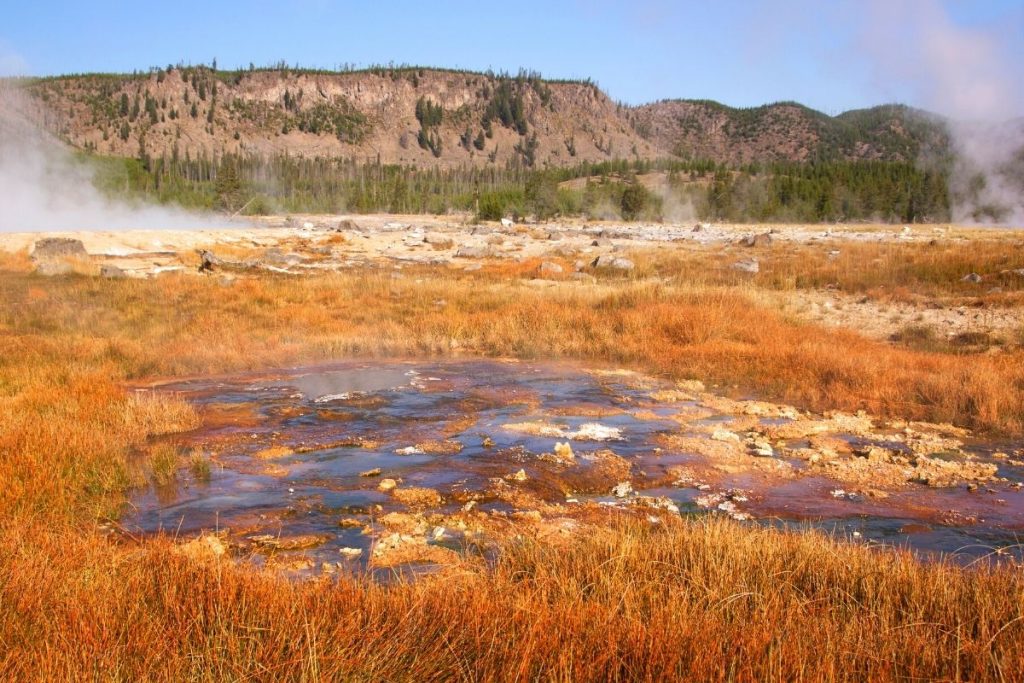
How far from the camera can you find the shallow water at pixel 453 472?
21.4 feet

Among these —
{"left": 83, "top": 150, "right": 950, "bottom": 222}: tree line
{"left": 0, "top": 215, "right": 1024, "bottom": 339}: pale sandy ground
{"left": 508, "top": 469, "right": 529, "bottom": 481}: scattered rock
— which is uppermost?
{"left": 83, "top": 150, "right": 950, "bottom": 222}: tree line

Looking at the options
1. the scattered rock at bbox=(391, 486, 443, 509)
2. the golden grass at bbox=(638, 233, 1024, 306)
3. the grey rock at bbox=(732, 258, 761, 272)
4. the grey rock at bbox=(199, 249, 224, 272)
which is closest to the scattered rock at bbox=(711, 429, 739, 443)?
the scattered rock at bbox=(391, 486, 443, 509)

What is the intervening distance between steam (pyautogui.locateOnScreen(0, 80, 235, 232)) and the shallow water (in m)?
33.9

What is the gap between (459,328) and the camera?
53.1 ft

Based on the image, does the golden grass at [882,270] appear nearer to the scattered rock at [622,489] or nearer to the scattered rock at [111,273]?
the scattered rock at [622,489]

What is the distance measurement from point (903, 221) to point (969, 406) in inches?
3316

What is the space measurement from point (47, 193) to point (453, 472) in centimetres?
4662

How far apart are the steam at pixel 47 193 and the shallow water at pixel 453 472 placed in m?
33.9

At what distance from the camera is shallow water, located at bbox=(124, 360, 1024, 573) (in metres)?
6.52

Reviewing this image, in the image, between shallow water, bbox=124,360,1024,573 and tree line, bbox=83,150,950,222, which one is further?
tree line, bbox=83,150,950,222

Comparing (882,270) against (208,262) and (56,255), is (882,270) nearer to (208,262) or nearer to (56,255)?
(208,262)

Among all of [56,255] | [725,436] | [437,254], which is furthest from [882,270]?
[56,255]

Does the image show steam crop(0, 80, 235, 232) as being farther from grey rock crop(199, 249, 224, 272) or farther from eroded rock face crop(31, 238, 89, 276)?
grey rock crop(199, 249, 224, 272)

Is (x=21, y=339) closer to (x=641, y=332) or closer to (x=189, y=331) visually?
(x=189, y=331)
